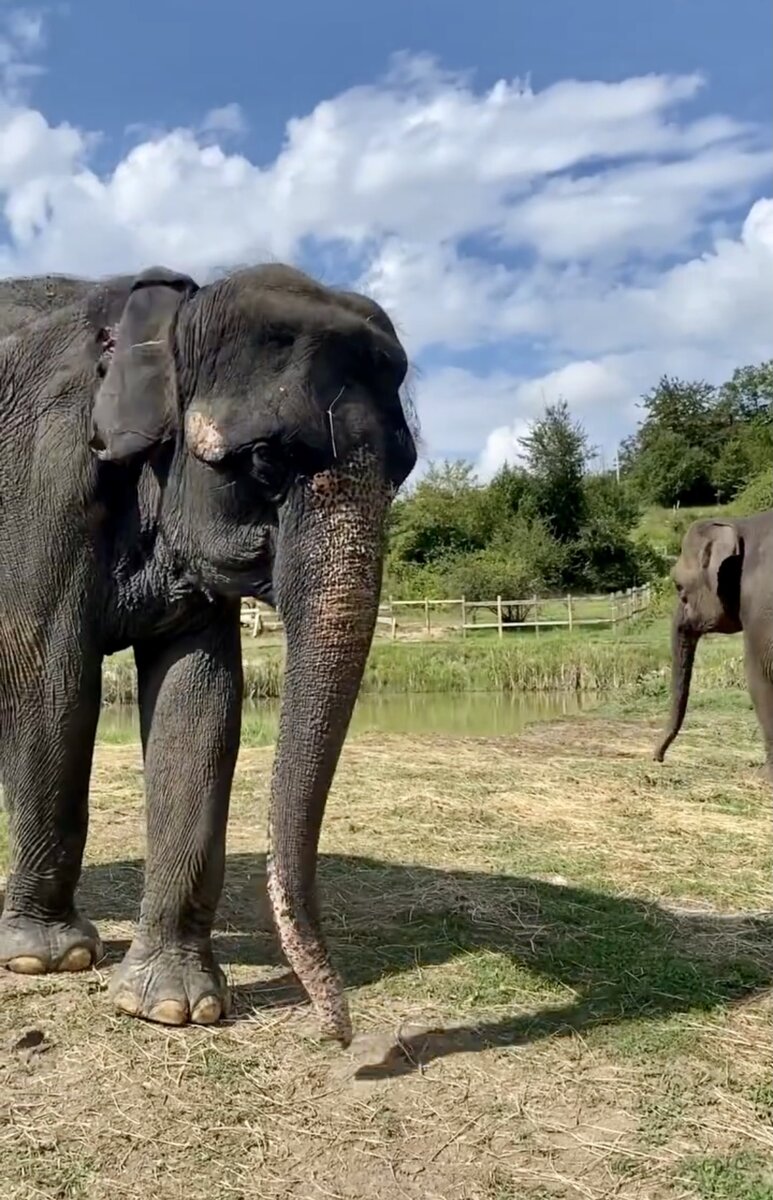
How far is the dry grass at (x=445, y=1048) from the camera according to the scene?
8.91ft

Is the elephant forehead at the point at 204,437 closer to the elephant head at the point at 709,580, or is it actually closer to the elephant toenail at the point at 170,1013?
the elephant toenail at the point at 170,1013

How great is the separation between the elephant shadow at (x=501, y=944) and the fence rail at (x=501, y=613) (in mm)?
21610

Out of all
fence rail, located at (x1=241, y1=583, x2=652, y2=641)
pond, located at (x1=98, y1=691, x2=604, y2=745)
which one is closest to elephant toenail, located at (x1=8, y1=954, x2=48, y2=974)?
pond, located at (x1=98, y1=691, x2=604, y2=745)

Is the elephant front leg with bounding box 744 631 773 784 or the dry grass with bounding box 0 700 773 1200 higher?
the elephant front leg with bounding box 744 631 773 784

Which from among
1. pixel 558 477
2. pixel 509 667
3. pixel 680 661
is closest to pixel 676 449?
pixel 558 477

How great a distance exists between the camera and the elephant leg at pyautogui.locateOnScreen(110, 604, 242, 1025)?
11.8 ft

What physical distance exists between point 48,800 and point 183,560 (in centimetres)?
98

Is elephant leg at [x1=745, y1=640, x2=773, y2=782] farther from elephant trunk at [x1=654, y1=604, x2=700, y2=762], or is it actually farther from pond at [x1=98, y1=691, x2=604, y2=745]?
pond at [x1=98, y1=691, x2=604, y2=745]

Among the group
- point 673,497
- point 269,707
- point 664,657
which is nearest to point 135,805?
point 269,707

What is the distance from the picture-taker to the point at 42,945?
12.9 feet

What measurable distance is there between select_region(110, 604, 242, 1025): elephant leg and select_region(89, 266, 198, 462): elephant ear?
0.67 m

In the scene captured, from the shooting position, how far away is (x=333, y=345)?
10.3 ft

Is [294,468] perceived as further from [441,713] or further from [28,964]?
[441,713]

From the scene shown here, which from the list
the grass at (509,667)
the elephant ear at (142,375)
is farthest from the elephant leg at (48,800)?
the grass at (509,667)
